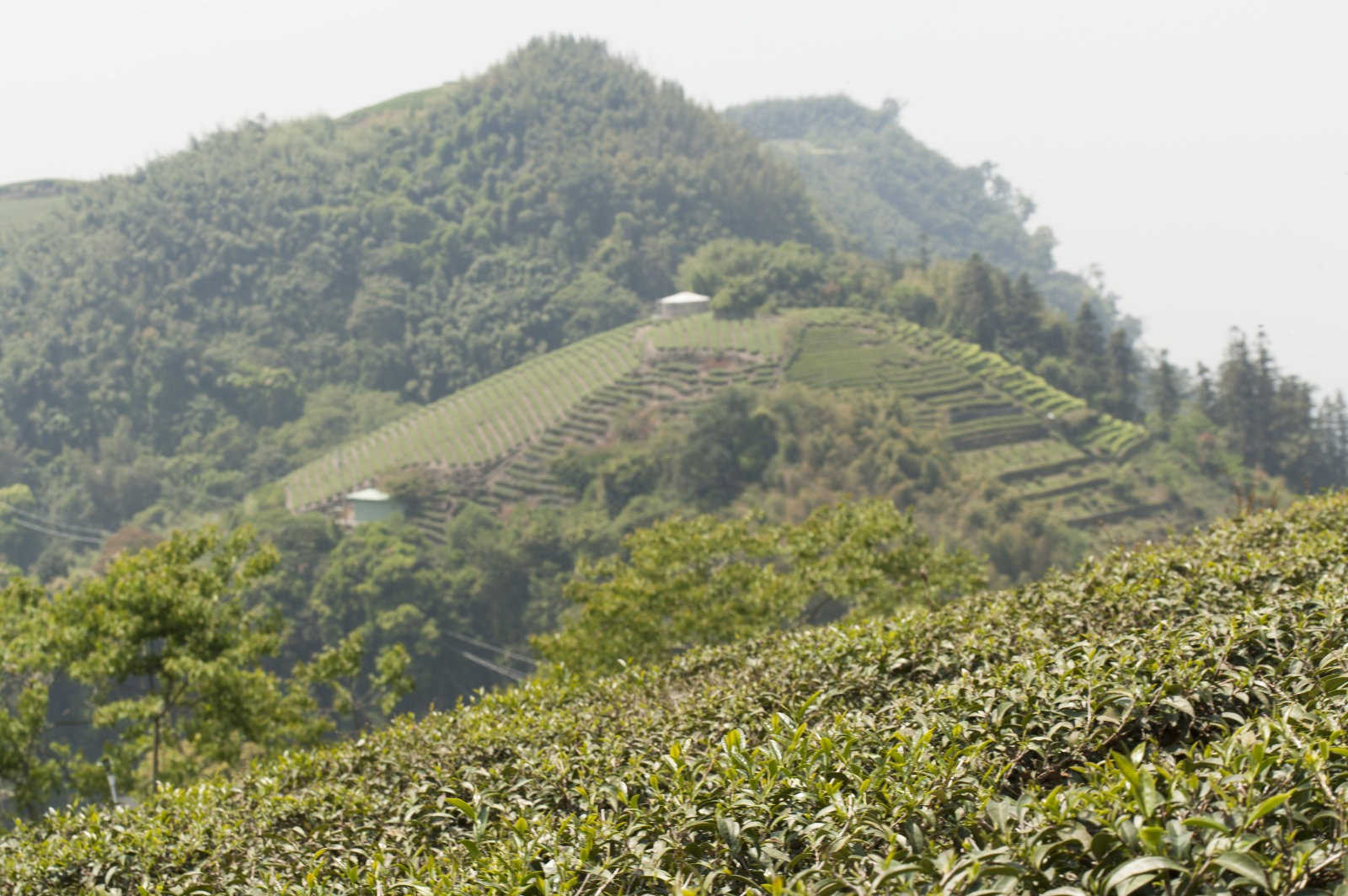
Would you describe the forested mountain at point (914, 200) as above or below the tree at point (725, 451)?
above

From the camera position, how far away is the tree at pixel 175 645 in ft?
33.9

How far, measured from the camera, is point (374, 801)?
5.05 metres

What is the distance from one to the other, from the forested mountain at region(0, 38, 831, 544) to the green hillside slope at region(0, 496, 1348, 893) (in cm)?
7506

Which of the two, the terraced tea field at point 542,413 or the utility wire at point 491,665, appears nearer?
the utility wire at point 491,665

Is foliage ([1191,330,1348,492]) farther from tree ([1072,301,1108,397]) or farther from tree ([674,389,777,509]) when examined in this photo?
tree ([674,389,777,509])

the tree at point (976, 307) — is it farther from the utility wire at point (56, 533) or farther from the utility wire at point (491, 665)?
the utility wire at point (56, 533)

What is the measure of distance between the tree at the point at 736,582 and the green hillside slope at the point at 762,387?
36614mm

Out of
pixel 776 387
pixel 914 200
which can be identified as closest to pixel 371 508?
pixel 776 387

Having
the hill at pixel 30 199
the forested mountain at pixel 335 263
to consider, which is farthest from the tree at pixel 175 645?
the hill at pixel 30 199

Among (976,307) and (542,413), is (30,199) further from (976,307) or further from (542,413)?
(976,307)

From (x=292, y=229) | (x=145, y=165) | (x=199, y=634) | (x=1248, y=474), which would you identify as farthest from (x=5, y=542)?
(x=1248, y=474)

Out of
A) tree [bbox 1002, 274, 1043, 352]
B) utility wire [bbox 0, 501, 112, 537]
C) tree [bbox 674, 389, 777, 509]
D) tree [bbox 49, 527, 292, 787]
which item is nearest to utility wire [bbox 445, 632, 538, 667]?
tree [bbox 674, 389, 777, 509]

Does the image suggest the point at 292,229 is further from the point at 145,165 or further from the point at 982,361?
the point at 982,361

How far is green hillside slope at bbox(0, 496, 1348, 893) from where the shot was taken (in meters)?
2.13
